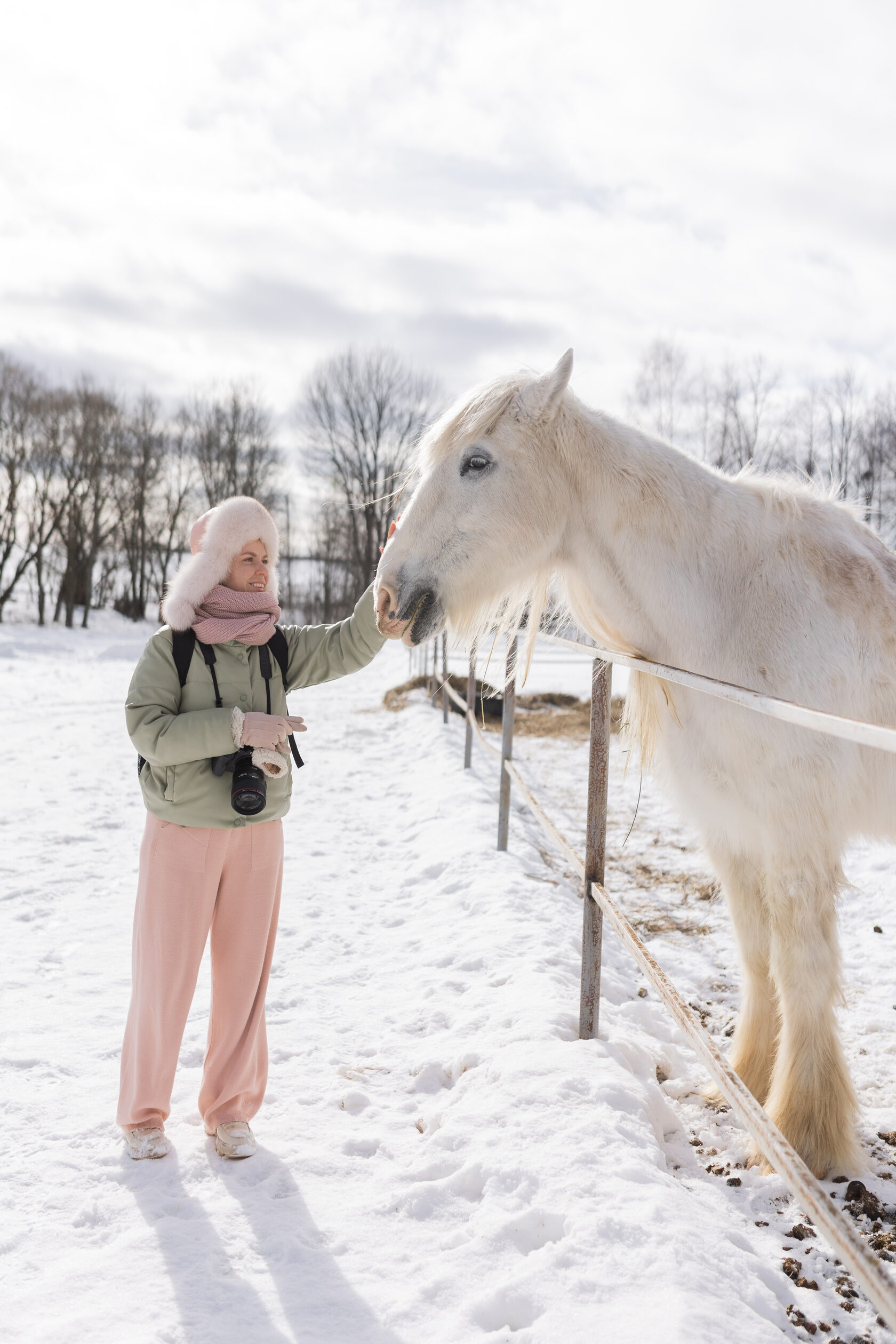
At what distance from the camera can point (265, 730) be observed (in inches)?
85.6

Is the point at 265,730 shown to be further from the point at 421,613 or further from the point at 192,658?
the point at 421,613

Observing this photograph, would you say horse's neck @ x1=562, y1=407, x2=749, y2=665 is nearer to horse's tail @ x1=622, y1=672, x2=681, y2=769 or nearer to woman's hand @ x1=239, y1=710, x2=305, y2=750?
horse's tail @ x1=622, y1=672, x2=681, y2=769

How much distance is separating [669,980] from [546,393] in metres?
1.87

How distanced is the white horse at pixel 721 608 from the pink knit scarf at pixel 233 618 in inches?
13.9

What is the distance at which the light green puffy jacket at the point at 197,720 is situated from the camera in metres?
2.14

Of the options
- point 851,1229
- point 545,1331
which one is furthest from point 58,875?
point 851,1229

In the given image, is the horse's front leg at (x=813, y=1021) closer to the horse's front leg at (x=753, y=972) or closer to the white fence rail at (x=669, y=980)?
the white fence rail at (x=669, y=980)

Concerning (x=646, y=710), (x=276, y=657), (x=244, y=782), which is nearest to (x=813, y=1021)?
(x=646, y=710)

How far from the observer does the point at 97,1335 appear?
1625mm

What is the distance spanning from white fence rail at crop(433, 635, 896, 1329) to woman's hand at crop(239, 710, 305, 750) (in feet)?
3.15

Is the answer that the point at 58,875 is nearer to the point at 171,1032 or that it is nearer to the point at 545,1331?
the point at 171,1032

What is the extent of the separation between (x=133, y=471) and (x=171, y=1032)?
36038 millimetres

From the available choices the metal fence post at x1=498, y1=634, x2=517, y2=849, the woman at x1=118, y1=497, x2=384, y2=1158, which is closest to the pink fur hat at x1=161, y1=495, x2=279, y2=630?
the woman at x1=118, y1=497, x2=384, y2=1158

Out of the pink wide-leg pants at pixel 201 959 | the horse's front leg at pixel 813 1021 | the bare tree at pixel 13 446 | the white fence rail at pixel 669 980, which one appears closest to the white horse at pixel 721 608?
the horse's front leg at pixel 813 1021
